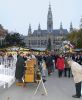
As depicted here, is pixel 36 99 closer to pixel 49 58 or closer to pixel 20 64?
pixel 20 64

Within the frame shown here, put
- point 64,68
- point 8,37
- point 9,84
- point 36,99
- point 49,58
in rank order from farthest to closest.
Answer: point 8,37 → point 49,58 → point 64,68 → point 9,84 → point 36,99

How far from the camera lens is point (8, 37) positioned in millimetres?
110188

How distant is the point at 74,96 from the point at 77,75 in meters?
0.83

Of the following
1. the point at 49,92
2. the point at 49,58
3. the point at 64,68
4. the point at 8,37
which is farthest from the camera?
the point at 8,37

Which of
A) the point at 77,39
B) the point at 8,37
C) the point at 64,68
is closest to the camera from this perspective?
the point at 64,68

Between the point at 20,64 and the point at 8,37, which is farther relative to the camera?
the point at 8,37

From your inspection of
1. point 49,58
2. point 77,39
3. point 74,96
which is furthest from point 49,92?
point 77,39

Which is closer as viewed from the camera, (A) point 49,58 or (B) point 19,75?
(B) point 19,75

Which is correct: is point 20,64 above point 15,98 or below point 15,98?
above

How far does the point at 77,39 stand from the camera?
90.6 metres

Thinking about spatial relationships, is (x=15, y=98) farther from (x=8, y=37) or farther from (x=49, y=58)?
(x=8, y=37)

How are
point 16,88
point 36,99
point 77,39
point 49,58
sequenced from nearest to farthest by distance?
point 36,99, point 16,88, point 49,58, point 77,39

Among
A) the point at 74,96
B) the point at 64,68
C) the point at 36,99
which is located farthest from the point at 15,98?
the point at 64,68

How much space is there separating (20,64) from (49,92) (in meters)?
2.14
